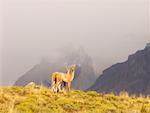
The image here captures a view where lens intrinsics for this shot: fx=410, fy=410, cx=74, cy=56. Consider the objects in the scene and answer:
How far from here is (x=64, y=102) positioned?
842 inches

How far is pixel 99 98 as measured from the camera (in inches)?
A: 974

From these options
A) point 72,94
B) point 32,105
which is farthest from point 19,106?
point 72,94

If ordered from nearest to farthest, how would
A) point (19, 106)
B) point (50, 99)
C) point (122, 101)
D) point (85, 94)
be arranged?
point (19, 106), point (50, 99), point (122, 101), point (85, 94)

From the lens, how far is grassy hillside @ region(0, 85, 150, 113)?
19344 mm

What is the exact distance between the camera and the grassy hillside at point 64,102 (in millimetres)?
19344

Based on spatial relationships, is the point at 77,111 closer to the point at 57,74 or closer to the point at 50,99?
the point at 50,99

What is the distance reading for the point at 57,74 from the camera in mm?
27797

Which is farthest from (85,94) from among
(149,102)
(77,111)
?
(77,111)

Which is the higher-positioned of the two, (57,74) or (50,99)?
(57,74)

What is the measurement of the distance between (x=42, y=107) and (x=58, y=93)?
18.3 ft

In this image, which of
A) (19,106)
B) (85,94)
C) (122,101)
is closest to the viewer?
(19,106)

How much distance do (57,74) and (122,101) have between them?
5.33m

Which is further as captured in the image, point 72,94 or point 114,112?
point 72,94

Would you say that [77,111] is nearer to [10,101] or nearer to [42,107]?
[42,107]
